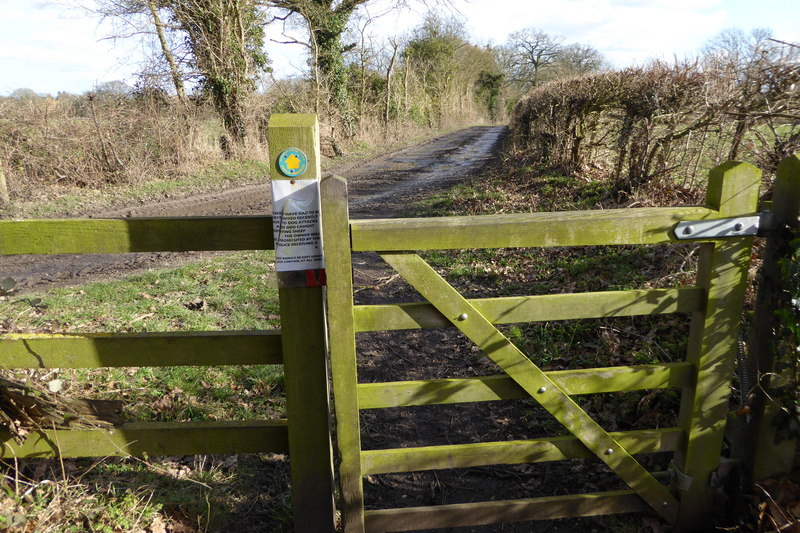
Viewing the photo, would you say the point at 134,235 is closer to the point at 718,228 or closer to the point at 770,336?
the point at 718,228

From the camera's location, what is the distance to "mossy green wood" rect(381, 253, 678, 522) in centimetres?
236

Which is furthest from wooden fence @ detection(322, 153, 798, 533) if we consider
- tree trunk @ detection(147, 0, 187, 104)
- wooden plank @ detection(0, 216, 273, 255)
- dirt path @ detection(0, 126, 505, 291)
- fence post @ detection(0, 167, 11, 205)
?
tree trunk @ detection(147, 0, 187, 104)

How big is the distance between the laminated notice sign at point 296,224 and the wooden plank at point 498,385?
0.65 meters

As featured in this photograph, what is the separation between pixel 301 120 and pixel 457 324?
3.61 ft

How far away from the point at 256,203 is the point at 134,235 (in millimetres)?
9552

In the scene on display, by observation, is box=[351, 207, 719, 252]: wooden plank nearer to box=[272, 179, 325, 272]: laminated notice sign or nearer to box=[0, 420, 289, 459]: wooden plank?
box=[272, 179, 325, 272]: laminated notice sign

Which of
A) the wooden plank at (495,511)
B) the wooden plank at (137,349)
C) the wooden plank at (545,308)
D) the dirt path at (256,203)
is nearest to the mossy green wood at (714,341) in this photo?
the wooden plank at (545,308)

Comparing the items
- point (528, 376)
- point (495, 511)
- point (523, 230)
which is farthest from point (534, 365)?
point (495, 511)

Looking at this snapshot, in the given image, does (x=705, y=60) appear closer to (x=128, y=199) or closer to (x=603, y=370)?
(x=603, y=370)

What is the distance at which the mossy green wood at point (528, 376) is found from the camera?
93.0 inches

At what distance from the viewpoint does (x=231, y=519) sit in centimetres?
291

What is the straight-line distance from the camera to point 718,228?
2.40 meters

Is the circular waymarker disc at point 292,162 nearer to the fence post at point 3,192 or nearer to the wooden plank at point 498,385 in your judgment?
the wooden plank at point 498,385

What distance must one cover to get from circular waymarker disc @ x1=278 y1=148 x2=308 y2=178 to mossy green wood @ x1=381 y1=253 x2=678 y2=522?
501 mm
